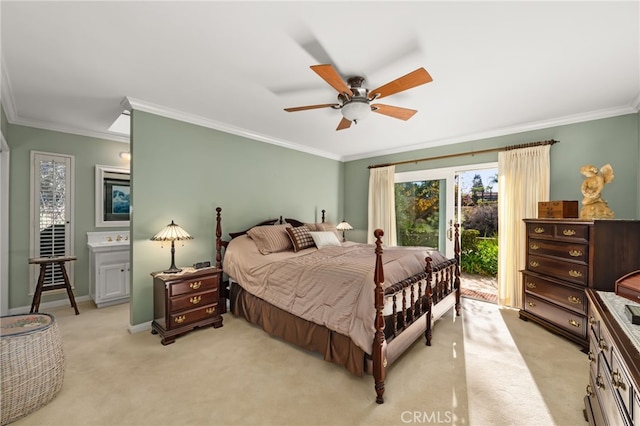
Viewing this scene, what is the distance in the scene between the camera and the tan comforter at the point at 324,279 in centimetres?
211

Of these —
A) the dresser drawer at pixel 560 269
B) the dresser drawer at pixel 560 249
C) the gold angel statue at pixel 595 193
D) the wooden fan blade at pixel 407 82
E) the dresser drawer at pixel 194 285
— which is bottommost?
the dresser drawer at pixel 194 285

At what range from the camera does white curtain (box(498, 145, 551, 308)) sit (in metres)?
3.59

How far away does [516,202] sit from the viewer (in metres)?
3.77

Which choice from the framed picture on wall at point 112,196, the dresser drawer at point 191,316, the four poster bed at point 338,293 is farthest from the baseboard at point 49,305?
the four poster bed at point 338,293

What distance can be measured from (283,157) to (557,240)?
392 cm

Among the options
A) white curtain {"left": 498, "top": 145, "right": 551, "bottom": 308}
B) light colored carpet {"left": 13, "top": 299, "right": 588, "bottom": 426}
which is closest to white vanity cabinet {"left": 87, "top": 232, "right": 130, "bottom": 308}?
light colored carpet {"left": 13, "top": 299, "right": 588, "bottom": 426}

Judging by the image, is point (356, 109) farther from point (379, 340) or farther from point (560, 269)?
point (560, 269)

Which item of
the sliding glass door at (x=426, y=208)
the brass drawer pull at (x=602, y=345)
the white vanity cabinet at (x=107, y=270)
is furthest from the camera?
the sliding glass door at (x=426, y=208)

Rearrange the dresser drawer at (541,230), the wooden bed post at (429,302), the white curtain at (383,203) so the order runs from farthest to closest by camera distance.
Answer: the white curtain at (383,203)
the dresser drawer at (541,230)
the wooden bed post at (429,302)

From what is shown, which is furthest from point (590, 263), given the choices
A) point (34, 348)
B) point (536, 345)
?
point (34, 348)

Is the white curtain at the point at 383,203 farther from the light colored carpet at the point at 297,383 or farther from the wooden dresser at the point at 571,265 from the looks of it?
the light colored carpet at the point at 297,383

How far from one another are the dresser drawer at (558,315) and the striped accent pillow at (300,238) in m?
2.84

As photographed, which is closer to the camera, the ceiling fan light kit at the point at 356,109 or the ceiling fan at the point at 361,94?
the ceiling fan at the point at 361,94

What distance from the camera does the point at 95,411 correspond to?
6.04 ft
